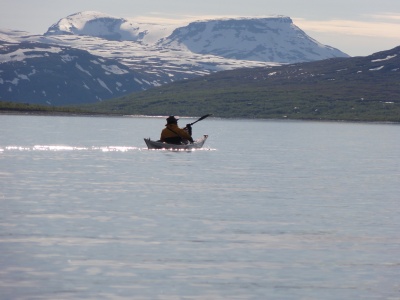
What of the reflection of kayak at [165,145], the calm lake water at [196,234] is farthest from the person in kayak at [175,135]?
the calm lake water at [196,234]

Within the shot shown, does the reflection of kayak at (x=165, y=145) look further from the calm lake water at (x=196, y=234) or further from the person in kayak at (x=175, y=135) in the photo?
the calm lake water at (x=196, y=234)

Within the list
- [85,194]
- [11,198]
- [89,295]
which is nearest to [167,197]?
[85,194]

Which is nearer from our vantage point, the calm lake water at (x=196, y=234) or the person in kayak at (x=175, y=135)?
the calm lake water at (x=196, y=234)

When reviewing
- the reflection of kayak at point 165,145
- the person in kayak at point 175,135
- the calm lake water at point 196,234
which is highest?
the person in kayak at point 175,135

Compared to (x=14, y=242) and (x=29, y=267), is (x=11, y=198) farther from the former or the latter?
(x=29, y=267)

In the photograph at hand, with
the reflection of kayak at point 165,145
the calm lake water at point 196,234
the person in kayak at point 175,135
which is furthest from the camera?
the reflection of kayak at point 165,145

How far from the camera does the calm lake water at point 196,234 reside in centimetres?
2541

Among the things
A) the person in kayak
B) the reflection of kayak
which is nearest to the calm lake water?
the person in kayak

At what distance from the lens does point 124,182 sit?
54.7 m

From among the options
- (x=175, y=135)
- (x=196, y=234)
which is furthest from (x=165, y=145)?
(x=196, y=234)

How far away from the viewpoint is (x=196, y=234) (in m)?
33.9

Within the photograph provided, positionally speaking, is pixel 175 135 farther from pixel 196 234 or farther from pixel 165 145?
pixel 196 234

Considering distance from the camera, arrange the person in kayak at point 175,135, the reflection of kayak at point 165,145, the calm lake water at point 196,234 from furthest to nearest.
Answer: the reflection of kayak at point 165,145 → the person in kayak at point 175,135 → the calm lake water at point 196,234

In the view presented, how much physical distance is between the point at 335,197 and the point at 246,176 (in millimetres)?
13138
